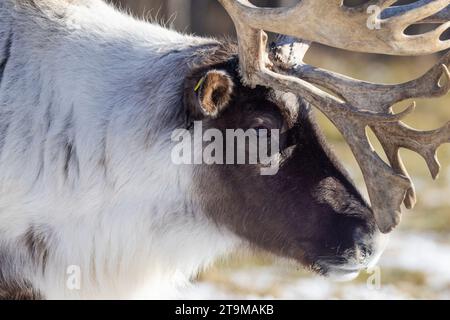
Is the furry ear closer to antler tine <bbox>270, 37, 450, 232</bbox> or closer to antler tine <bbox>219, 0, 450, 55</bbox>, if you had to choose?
antler tine <bbox>219, 0, 450, 55</bbox>

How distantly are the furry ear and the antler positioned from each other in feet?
0.40

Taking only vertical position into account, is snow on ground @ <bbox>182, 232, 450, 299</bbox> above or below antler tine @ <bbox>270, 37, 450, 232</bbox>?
below

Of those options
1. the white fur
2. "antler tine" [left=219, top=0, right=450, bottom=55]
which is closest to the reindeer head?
"antler tine" [left=219, top=0, right=450, bottom=55]

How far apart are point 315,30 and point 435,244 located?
143 inches

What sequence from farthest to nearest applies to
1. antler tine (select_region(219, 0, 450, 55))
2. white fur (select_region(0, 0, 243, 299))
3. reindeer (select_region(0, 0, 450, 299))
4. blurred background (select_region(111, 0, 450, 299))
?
1. blurred background (select_region(111, 0, 450, 299))
2. white fur (select_region(0, 0, 243, 299))
3. reindeer (select_region(0, 0, 450, 299))
4. antler tine (select_region(219, 0, 450, 55))

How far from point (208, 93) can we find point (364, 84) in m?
0.67

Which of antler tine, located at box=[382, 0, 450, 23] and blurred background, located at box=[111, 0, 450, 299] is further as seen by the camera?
blurred background, located at box=[111, 0, 450, 299]

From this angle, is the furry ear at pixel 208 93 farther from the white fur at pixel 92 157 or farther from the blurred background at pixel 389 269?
the blurred background at pixel 389 269

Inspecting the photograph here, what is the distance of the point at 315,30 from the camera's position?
3943 mm

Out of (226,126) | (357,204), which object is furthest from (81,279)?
(357,204)

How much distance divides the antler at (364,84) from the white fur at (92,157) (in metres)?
0.37

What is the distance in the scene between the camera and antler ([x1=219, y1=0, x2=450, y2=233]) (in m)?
3.89

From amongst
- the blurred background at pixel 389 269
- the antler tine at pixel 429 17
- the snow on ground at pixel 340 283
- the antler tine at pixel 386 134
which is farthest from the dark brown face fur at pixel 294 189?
the snow on ground at pixel 340 283
